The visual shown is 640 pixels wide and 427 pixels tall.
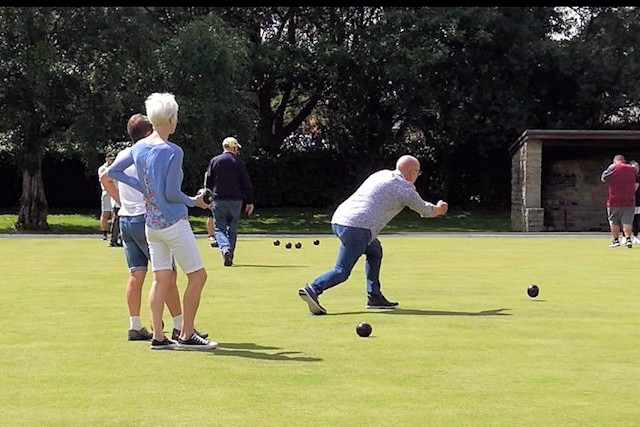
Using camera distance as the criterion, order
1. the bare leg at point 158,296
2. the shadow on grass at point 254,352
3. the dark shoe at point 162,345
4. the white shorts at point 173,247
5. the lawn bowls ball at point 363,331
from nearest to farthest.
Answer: the shadow on grass at point 254,352 → the white shorts at point 173,247 → the bare leg at point 158,296 → the dark shoe at point 162,345 → the lawn bowls ball at point 363,331

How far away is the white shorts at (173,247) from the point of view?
24.6ft

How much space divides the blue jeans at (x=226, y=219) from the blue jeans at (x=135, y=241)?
759 cm

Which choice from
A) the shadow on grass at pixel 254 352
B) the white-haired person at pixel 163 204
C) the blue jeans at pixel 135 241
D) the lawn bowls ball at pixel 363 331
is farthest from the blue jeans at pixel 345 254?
the white-haired person at pixel 163 204

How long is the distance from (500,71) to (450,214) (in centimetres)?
582

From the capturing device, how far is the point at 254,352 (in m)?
7.63

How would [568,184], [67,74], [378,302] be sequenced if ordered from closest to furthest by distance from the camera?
1. [378,302]
2. [67,74]
3. [568,184]

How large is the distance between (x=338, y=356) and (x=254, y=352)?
2.08 feet

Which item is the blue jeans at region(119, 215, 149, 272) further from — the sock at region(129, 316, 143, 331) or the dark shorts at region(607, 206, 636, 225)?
the dark shorts at region(607, 206, 636, 225)

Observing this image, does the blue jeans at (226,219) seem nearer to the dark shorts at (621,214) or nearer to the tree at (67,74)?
the dark shorts at (621,214)

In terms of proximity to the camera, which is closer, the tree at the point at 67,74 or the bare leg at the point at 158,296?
the bare leg at the point at 158,296

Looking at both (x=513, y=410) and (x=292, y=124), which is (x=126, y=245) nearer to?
(x=513, y=410)

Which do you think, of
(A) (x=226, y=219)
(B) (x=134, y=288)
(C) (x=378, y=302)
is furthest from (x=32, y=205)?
(B) (x=134, y=288)

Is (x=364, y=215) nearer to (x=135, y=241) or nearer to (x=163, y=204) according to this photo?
(x=135, y=241)

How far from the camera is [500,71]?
40.7m
